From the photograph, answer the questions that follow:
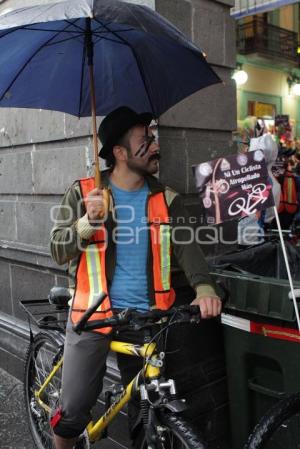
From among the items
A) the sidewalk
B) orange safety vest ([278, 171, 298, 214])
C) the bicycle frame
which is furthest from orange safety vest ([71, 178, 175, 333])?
orange safety vest ([278, 171, 298, 214])

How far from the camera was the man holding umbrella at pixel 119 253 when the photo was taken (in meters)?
2.49

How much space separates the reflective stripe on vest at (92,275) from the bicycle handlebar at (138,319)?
292mm

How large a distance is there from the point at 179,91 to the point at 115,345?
136 cm

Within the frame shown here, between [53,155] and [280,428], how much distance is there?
2.72 m

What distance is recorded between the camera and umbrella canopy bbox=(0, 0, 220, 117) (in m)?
2.41

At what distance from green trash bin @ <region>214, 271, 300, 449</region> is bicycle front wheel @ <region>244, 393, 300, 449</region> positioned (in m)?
0.31

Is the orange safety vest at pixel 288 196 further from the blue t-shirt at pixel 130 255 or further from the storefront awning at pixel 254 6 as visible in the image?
the blue t-shirt at pixel 130 255

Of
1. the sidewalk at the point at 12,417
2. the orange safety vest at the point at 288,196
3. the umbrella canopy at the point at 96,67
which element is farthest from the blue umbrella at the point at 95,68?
the orange safety vest at the point at 288,196

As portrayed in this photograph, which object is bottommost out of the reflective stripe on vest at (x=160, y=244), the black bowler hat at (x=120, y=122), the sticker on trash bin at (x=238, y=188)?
the reflective stripe on vest at (x=160, y=244)

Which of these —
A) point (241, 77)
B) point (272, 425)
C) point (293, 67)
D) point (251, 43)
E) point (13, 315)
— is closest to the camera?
point (272, 425)

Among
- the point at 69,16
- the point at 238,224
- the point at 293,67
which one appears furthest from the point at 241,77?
the point at 69,16

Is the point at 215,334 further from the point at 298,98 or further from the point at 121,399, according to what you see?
the point at 298,98

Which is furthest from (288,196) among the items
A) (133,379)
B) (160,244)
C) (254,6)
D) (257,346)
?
(133,379)

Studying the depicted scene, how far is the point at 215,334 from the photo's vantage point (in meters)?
3.40
